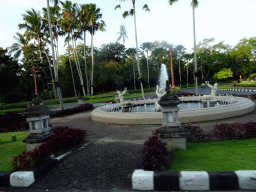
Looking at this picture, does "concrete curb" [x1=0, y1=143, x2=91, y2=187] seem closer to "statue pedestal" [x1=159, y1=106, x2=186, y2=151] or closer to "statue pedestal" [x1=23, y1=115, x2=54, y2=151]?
"statue pedestal" [x1=23, y1=115, x2=54, y2=151]

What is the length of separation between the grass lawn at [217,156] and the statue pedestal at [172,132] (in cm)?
19

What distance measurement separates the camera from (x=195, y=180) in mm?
3471

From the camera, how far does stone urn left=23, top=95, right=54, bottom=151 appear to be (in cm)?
584

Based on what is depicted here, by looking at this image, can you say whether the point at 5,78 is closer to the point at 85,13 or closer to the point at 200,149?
the point at 85,13

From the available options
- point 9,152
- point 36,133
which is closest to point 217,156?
point 36,133

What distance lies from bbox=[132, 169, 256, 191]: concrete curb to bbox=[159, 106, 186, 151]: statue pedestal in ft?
5.63

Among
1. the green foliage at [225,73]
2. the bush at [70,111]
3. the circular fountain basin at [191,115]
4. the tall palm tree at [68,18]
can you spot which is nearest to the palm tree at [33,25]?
the tall palm tree at [68,18]

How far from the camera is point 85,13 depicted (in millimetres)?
32625

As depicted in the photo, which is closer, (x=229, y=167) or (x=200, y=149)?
(x=229, y=167)

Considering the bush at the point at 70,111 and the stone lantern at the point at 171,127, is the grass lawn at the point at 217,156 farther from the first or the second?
the bush at the point at 70,111

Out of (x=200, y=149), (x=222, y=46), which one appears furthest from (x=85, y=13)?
(x=222, y=46)

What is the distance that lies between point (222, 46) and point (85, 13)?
4349cm

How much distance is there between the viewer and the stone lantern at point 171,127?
5.27 meters

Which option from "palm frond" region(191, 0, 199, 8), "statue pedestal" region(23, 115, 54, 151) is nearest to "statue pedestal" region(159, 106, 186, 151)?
"statue pedestal" region(23, 115, 54, 151)
